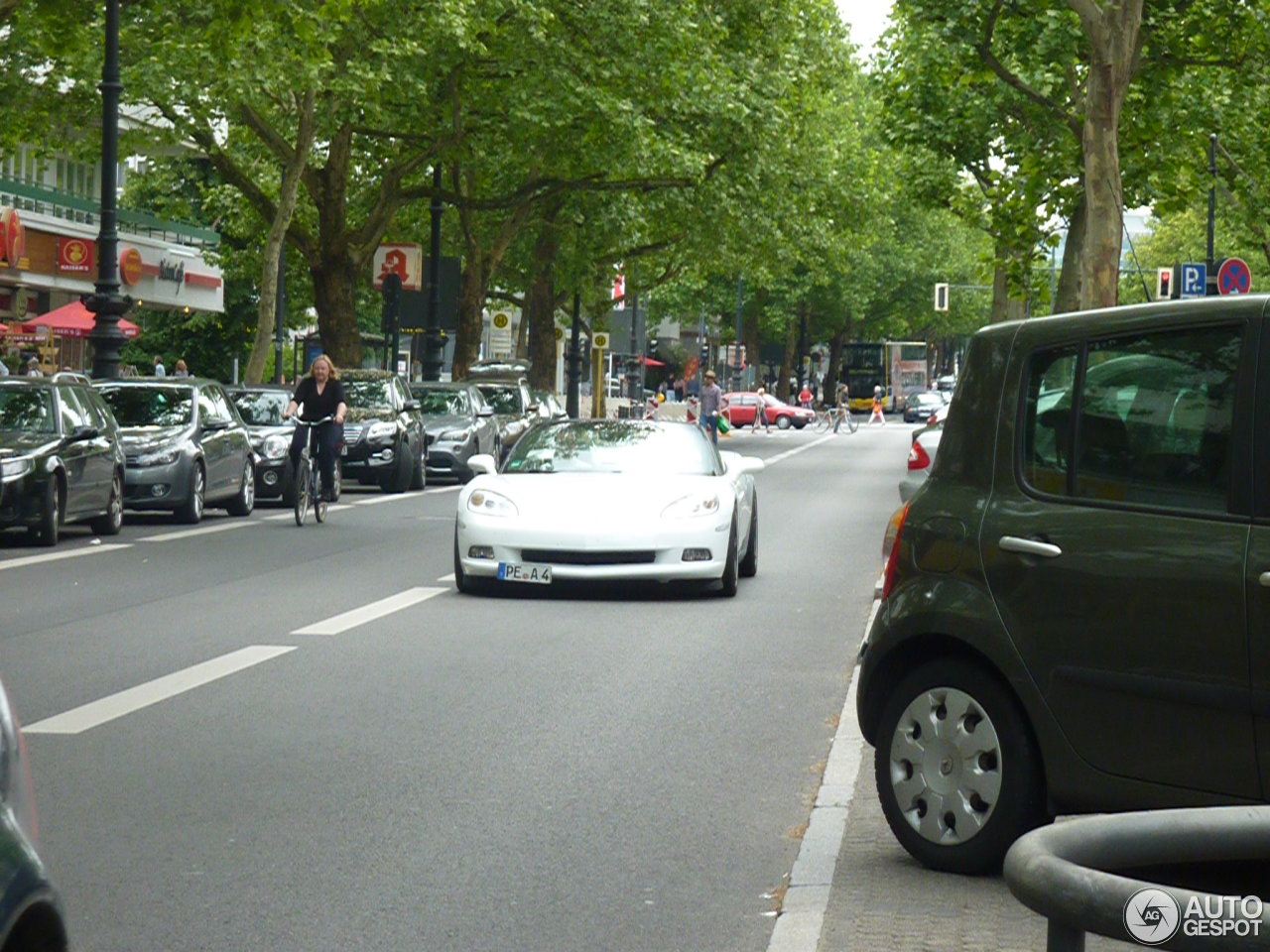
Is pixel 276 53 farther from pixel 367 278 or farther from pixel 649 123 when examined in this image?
pixel 367 278

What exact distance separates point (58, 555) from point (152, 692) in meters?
8.89

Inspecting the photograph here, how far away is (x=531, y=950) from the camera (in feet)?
18.9

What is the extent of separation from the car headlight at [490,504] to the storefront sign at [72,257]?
3973 centimetres

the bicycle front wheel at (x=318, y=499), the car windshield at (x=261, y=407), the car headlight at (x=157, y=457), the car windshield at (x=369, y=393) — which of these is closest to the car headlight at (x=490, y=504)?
the bicycle front wheel at (x=318, y=499)

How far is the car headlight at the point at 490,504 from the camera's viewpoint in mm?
15578

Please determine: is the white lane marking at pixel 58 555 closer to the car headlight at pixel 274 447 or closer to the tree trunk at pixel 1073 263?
the car headlight at pixel 274 447

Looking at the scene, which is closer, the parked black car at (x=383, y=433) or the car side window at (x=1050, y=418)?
the car side window at (x=1050, y=418)

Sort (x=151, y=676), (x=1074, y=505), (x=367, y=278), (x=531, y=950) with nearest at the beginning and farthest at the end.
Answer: (x=531, y=950), (x=1074, y=505), (x=151, y=676), (x=367, y=278)

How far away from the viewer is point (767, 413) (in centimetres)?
8444

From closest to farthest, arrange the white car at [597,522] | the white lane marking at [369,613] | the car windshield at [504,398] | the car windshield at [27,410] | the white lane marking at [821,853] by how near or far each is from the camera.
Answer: the white lane marking at [821,853] < the white lane marking at [369,613] < the white car at [597,522] < the car windshield at [27,410] < the car windshield at [504,398]

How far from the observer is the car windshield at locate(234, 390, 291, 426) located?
94.9 ft

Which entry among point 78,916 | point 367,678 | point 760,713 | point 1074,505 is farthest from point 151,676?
point 1074,505

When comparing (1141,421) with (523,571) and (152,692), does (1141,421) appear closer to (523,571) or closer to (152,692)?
(152,692)

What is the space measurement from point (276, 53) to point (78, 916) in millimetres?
28540
